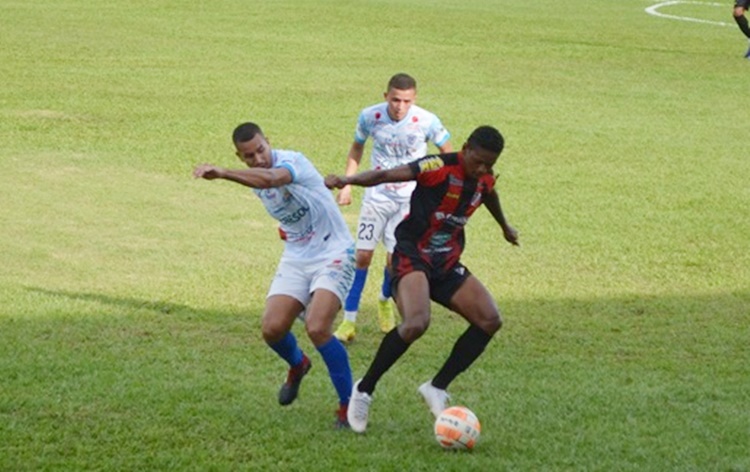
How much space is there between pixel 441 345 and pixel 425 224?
2887 mm

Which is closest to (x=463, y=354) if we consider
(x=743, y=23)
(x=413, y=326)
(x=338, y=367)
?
(x=413, y=326)

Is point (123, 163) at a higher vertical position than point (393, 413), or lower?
lower

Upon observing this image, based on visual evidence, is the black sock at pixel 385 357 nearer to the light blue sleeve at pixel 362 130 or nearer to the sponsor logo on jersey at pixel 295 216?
the sponsor logo on jersey at pixel 295 216

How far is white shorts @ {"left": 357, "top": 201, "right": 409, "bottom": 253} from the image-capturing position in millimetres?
14469

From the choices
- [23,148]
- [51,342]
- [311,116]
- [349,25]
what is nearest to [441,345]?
[51,342]

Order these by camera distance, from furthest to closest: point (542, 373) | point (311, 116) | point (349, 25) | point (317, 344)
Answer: point (349, 25) < point (311, 116) < point (542, 373) < point (317, 344)

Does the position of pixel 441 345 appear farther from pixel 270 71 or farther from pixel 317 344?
pixel 270 71

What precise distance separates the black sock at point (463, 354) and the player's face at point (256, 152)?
1.95 metres

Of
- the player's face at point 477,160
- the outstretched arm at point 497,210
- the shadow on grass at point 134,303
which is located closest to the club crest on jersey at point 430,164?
the player's face at point 477,160

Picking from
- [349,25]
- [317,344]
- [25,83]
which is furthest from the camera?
[349,25]

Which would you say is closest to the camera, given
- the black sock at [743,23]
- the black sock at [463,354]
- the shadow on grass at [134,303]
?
the black sock at [463,354]

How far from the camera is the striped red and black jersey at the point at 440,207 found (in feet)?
36.1

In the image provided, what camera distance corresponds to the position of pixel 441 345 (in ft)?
45.3

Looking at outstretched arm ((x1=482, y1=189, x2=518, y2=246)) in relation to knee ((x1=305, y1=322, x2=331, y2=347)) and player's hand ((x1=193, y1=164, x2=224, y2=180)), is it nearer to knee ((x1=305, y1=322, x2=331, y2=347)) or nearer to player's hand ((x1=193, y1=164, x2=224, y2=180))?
knee ((x1=305, y1=322, x2=331, y2=347))
